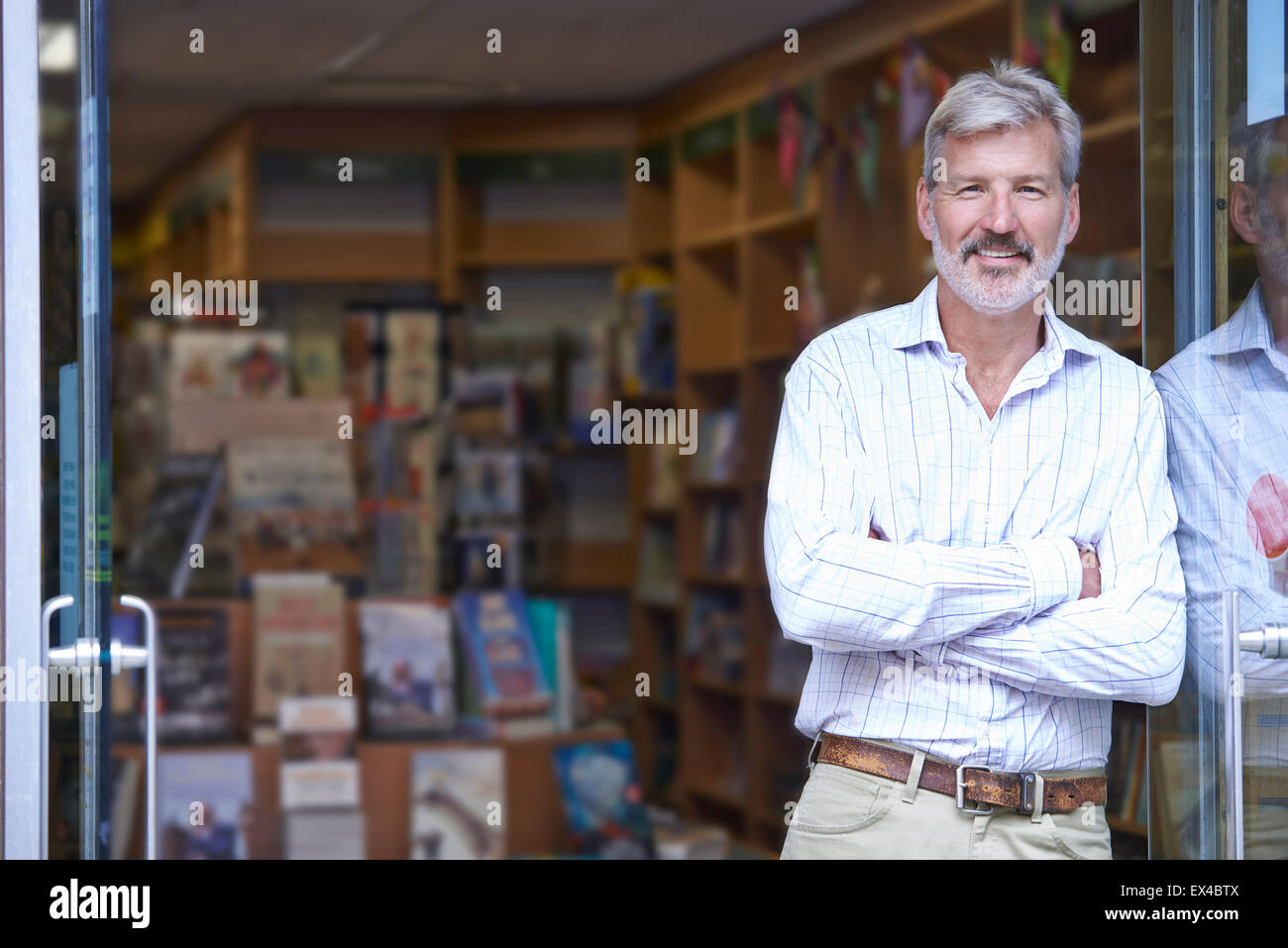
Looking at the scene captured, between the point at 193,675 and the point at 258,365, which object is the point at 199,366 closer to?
the point at 258,365

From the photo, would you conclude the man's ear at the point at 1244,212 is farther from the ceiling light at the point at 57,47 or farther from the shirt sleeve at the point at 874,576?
the ceiling light at the point at 57,47

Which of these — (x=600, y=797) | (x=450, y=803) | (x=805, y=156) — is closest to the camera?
(x=450, y=803)

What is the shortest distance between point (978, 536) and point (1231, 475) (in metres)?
0.37

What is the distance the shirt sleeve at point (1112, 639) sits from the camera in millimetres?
1815

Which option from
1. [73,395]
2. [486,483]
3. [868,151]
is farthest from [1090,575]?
[486,483]

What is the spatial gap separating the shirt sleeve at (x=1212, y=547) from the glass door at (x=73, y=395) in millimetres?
1410

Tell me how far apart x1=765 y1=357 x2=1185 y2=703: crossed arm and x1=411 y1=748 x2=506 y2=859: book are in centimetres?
239

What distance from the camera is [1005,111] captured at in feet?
Result: 6.41

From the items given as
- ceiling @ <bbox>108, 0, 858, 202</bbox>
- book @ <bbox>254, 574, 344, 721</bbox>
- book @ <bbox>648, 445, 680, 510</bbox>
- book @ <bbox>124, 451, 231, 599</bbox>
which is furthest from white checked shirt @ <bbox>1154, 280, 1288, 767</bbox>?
book @ <bbox>648, 445, 680, 510</bbox>

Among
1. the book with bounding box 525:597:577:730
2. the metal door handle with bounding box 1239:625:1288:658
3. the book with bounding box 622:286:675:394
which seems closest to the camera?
the metal door handle with bounding box 1239:625:1288:658

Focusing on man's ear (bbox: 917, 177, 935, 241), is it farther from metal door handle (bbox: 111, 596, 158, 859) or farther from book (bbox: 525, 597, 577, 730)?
book (bbox: 525, 597, 577, 730)

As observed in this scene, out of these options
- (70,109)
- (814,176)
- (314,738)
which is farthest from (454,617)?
(70,109)

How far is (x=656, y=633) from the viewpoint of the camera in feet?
22.3

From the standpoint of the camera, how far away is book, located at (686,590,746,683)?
19.8 ft
